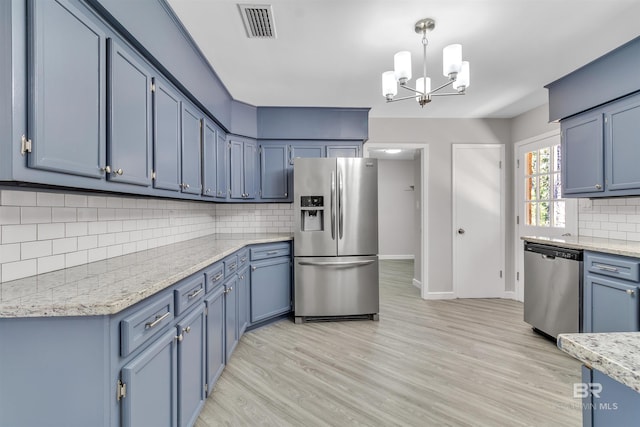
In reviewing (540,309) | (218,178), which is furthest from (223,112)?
(540,309)

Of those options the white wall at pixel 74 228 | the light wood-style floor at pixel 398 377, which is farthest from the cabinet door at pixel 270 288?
the white wall at pixel 74 228

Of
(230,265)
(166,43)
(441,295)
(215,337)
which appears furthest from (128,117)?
(441,295)

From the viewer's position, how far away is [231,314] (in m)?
2.40

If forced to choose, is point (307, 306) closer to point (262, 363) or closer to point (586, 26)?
point (262, 363)

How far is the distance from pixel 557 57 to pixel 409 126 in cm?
179

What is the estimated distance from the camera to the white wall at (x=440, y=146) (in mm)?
4098

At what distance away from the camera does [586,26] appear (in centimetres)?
206

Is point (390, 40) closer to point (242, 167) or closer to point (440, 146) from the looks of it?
point (242, 167)

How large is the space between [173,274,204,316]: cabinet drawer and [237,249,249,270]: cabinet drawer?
896 millimetres

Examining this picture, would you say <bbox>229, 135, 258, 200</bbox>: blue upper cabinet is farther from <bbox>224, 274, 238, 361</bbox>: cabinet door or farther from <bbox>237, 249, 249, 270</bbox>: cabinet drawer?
<bbox>224, 274, 238, 361</bbox>: cabinet door

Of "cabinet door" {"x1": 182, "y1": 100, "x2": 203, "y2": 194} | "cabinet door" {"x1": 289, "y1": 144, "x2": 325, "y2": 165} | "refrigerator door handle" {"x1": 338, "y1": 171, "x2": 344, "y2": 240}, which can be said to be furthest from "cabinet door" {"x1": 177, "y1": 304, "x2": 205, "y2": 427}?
"cabinet door" {"x1": 289, "y1": 144, "x2": 325, "y2": 165}

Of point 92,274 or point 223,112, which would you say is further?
point 223,112

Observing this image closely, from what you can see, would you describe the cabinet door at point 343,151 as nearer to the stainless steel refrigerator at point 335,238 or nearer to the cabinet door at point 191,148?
the stainless steel refrigerator at point 335,238

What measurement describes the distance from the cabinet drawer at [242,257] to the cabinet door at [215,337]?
50 centimetres
